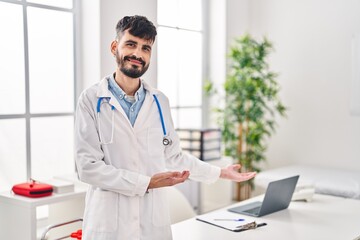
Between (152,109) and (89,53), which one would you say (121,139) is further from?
(89,53)

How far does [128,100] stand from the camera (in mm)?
1906

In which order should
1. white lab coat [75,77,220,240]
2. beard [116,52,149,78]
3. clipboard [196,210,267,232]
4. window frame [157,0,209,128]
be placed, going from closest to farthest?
white lab coat [75,77,220,240], beard [116,52,149,78], clipboard [196,210,267,232], window frame [157,0,209,128]

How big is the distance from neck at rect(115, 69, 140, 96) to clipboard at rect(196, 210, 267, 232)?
2.78 ft

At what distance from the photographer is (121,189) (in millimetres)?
1725

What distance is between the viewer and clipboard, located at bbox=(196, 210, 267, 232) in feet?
7.39

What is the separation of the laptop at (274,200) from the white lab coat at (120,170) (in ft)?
2.46

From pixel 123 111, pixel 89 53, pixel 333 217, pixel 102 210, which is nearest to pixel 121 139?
pixel 123 111

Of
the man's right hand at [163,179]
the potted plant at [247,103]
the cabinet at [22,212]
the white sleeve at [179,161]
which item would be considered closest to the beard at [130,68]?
the white sleeve at [179,161]

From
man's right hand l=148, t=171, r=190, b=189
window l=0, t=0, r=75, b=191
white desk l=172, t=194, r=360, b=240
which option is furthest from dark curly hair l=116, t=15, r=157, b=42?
window l=0, t=0, r=75, b=191

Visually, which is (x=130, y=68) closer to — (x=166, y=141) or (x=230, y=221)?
(x=166, y=141)

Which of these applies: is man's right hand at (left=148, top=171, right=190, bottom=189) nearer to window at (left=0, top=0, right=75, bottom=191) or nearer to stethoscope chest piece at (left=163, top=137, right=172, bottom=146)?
stethoscope chest piece at (left=163, top=137, right=172, bottom=146)

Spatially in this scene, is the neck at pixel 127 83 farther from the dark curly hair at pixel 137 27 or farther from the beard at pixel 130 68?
the dark curly hair at pixel 137 27

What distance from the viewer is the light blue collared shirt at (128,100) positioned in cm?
188

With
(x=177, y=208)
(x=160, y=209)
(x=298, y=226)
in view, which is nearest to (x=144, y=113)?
(x=160, y=209)
